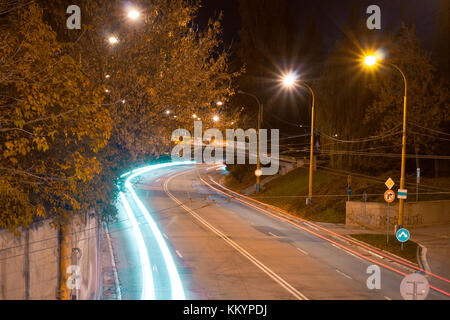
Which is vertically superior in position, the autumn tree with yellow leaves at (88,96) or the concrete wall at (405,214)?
the autumn tree with yellow leaves at (88,96)

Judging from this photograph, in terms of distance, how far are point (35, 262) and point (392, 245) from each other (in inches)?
691

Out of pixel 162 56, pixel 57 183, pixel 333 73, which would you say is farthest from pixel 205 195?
pixel 57 183

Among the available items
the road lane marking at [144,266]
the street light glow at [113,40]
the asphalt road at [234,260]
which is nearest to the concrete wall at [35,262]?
the road lane marking at [144,266]

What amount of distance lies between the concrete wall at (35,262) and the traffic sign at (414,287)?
9768 mm

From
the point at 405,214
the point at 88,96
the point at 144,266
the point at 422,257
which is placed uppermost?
the point at 88,96

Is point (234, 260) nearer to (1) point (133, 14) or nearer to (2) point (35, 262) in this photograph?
(2) point (35, 262)

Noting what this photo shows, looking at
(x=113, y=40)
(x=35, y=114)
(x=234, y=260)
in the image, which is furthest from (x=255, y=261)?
(x=35, y=114)

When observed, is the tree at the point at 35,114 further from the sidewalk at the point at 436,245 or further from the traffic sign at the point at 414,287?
the sidewalk at the point at 436,245

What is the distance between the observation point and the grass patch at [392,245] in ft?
66.4

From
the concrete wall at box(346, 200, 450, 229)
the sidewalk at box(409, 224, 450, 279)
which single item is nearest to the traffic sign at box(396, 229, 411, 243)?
the sidewalk at box(409, 224, 450, 279)

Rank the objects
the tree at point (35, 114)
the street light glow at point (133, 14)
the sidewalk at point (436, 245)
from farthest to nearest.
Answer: the sidewalk at point (436, 245), the street light glow at point (133, 14), the tree at point (35, 114)

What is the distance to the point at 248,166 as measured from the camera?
53.0m

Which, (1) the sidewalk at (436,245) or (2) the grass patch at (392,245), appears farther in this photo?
(2) the grass patch at (392,245)

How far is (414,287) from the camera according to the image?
1356cm
